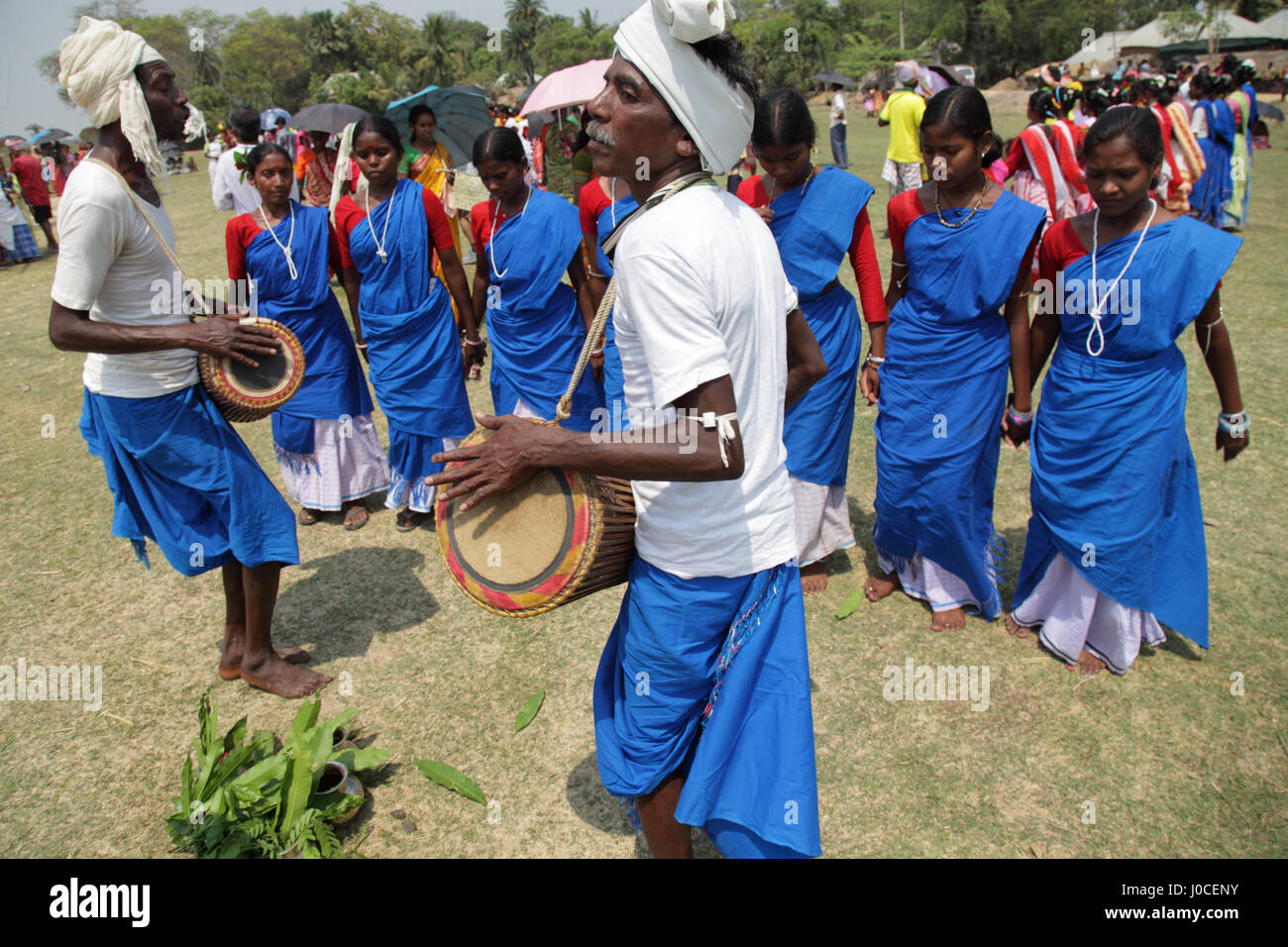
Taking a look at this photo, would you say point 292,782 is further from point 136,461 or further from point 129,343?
point 129,343

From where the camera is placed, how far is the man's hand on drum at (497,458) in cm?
171

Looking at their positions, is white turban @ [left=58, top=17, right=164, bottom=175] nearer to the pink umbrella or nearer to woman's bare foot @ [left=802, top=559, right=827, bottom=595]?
woman's bare foot @ [left=802, top=559, right=827, bottom=595]

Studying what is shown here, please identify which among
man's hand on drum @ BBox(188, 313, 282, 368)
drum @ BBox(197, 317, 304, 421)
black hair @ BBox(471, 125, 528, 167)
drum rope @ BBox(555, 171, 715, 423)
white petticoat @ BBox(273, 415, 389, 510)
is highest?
black hair @ BBox(471, 125, 528, 167)

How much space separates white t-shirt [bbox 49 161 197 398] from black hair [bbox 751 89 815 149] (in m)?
2.48

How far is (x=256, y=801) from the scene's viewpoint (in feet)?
8.80

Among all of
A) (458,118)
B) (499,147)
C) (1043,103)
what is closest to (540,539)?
(499,147)

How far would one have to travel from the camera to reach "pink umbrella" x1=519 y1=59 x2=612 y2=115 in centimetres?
1154

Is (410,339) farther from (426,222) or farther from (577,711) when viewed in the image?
(577,711)

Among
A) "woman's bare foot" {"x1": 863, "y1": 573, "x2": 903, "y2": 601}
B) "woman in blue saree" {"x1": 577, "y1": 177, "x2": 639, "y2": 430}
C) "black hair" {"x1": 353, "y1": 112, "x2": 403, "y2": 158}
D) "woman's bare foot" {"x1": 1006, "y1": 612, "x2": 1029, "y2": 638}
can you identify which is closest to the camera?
"woman's bare foot" {"x1": 1006, "y1": 612, "x2": 1029, "y2": 638}

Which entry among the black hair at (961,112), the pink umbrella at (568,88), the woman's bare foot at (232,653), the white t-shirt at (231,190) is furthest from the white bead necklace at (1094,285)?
the pink umbrella at (568,88)

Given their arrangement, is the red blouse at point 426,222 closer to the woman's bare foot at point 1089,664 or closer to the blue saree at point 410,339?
the blue saree at point 410,339

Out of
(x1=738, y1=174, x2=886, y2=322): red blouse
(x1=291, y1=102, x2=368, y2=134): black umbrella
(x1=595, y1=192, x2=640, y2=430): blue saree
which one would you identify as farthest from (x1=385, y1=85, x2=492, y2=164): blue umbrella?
(x1=738, y1=174, x2=886, y2=322): red blouse

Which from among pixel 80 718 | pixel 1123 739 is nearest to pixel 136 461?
pixel 80 718

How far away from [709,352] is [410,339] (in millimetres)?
3767
